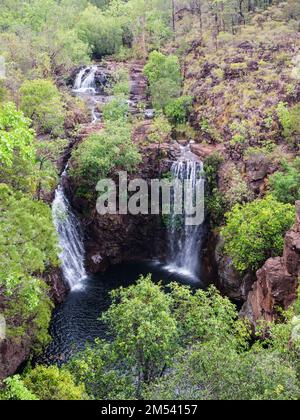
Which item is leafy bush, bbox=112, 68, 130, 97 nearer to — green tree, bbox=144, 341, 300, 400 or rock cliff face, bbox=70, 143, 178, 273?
rock cliff face, bbox=70, 143, 178, 273

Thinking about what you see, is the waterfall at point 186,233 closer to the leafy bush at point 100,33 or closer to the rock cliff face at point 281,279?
the rock cliff face at point 281,279

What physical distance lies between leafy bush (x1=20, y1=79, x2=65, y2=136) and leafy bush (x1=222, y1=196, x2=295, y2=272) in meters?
17.4

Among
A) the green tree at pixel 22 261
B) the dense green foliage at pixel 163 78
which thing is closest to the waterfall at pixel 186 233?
the dense green foliage at pixel 163 78

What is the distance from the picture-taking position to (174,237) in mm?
39938

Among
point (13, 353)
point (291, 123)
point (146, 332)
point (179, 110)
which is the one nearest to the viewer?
point (146, 332)

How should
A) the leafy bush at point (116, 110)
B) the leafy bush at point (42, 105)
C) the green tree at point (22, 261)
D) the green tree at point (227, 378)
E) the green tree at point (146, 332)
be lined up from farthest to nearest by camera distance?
the leafy bush at point (116, 110) < the leafy bush at point (42, 105) < the green tree at point (146, 332) < the green tree at point (22, 261) < the green tree at point (227, 378)

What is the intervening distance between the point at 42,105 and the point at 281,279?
22.9 m

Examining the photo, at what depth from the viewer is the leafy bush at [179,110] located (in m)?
46.2

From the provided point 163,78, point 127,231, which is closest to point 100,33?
point 163,78

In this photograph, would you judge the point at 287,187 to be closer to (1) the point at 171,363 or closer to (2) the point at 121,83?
(1) the point at 171,363

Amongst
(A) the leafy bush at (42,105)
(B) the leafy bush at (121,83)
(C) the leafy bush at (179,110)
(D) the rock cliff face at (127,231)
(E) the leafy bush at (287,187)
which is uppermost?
(A) the leafy bush at (42,105)

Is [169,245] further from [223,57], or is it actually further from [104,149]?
[223,57]

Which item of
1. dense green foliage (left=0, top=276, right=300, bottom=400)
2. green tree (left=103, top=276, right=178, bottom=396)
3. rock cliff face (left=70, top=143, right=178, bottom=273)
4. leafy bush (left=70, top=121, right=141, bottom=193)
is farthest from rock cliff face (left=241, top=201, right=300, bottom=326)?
leafy bush (left=70, top=121, right=141, bottom=193)

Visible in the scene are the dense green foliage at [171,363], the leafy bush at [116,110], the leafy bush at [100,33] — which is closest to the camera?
the dense green foliage at [171,363]
